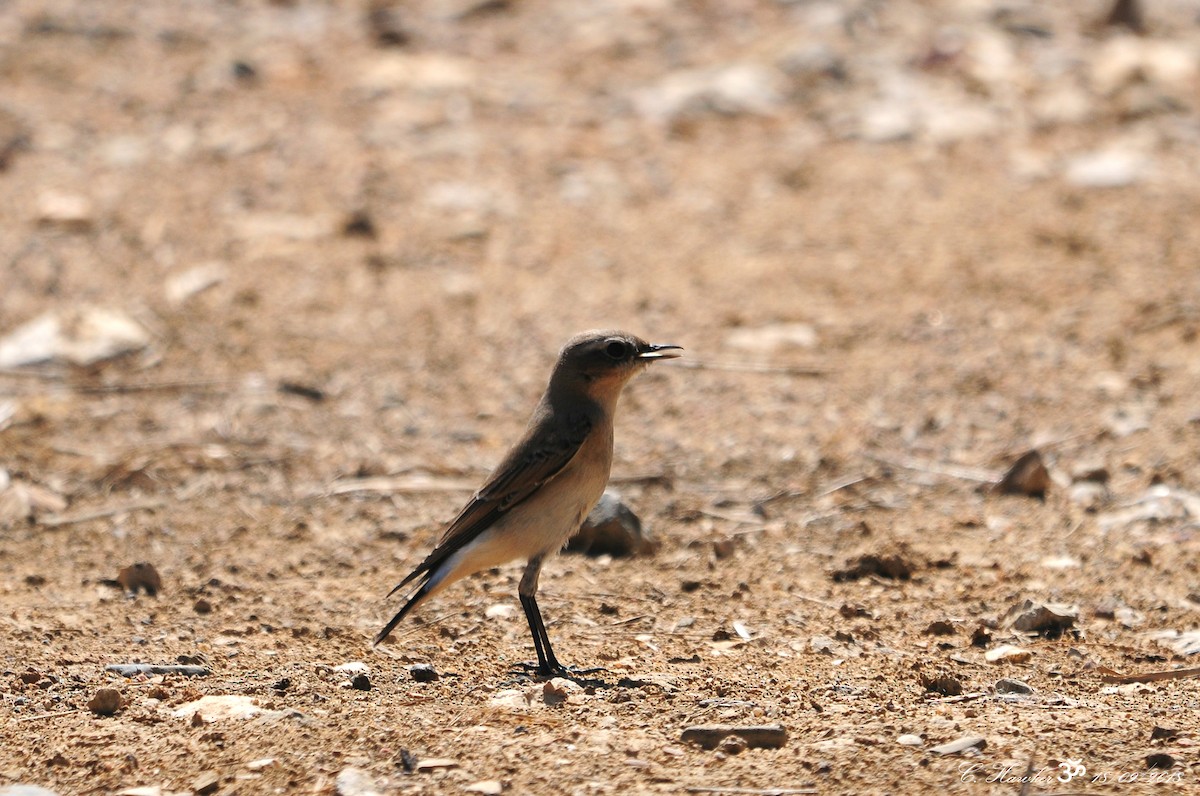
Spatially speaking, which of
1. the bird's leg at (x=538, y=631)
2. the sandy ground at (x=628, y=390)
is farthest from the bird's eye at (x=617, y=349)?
the sandy ground at (x=628, y=390)

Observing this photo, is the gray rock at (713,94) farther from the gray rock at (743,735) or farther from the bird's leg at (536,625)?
the gray rock at (743,735)

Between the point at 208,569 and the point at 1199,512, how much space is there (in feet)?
15.3

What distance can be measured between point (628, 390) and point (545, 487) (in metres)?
3.35

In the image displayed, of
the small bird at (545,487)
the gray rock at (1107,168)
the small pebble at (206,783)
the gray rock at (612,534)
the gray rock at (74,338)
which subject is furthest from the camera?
the gray rock at (1107,168)

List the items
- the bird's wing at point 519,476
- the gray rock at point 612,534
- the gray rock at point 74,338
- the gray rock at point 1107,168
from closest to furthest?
the bird's wing at point 519,476, the gray rock at point 612,534, the gray rock at point 74,338, the gray rock at point 1107,168

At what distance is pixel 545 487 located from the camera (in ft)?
20.5

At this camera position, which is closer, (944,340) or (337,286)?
(944,340)

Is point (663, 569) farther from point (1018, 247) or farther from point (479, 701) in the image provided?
point (1018, 247)

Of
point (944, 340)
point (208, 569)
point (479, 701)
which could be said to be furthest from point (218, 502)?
point (944, 340)

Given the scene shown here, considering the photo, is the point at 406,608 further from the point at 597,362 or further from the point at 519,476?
the point at 597,362

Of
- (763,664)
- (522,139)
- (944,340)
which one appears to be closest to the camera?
(763,664)

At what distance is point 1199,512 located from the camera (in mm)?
7414

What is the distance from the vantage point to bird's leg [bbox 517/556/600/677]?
→ 5.83 meters

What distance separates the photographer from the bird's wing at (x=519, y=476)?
6.18 meters
